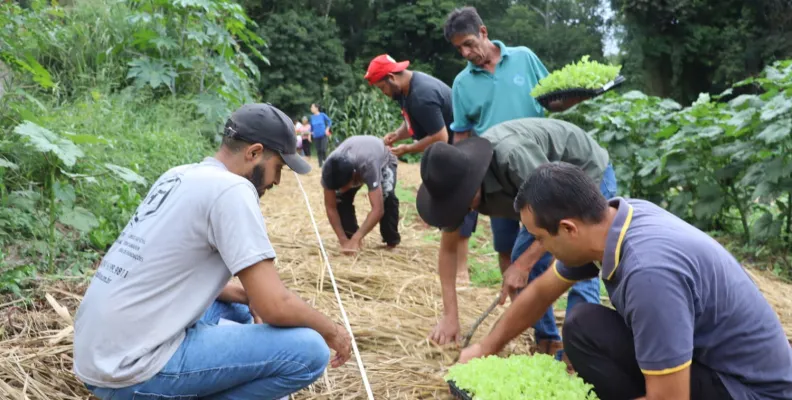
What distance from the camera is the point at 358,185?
17.8 feet

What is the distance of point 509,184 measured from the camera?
2854 millimetres

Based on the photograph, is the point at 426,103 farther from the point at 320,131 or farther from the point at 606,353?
the point at 320,131

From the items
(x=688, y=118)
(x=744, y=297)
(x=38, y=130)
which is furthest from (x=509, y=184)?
(x=688, y=118)

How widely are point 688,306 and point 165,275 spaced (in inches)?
60.7

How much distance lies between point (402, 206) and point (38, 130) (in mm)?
5016

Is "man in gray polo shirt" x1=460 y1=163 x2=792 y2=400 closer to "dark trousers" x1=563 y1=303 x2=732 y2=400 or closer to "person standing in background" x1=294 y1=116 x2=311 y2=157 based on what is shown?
"dark trousers" x1=563 y1=303 x2=732 y2=400


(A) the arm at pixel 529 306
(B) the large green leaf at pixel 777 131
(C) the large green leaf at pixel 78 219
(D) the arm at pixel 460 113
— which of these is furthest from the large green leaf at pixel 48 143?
(B) the large green leaf at pixel 777 131

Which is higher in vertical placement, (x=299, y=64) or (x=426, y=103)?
(x=426, y=103)

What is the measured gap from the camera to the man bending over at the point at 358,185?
16.5ft

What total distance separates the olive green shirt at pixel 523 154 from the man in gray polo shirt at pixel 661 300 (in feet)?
2.52

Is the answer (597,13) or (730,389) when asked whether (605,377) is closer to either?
(730,389)

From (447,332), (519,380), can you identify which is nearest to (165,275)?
(519,380)

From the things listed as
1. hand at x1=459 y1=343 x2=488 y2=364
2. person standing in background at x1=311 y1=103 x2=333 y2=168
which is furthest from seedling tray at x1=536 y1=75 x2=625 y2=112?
person standing in background at x1=311 y1=103 x2=333 y2=168

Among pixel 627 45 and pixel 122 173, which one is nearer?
pixel 122 173
